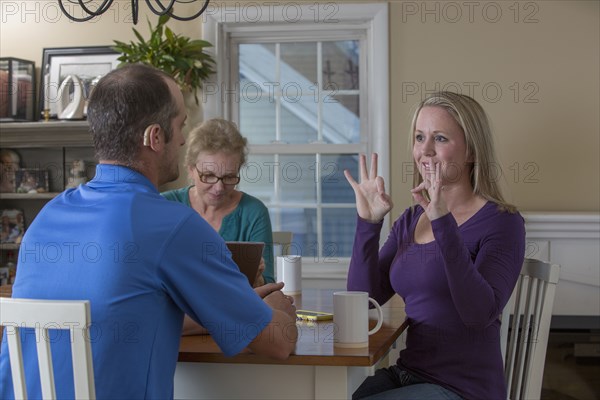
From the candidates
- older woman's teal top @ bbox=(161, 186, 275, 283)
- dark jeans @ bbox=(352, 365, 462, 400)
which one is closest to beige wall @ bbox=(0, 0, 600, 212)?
older woman's teal top @ bbox=(161, 186, 275, 283)

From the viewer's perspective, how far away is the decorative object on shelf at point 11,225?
4938 mm

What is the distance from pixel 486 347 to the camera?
90.1 inches

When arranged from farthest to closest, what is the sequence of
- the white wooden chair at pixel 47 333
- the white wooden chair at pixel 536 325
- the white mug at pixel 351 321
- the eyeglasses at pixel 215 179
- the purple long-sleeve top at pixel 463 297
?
the eyeglasses at pixel 215 179 → the white wooden chair at pixel 536 325 → the purple long-sleeve top at pixel 463 297 → the white mug at pixel 351 321 → the white wooden chair at pixel 47 333

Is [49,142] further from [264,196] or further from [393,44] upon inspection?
[393,44]

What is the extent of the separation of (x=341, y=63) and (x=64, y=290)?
3317 millimetres

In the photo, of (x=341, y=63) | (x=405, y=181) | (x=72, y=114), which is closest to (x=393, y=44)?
(x=341, y=63)

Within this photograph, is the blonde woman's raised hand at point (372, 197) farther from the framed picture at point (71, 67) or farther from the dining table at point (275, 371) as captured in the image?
the framed picture at point (71, 67)

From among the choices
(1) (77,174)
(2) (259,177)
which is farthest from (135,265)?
(1) (77,174)

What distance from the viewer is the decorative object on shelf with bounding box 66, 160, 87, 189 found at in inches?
190

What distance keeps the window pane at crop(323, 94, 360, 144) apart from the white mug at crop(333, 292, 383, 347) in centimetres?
289

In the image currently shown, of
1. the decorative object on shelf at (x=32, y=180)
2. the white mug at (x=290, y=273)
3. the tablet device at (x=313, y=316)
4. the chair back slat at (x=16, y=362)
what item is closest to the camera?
the chair back slat at (x=16, y=362)

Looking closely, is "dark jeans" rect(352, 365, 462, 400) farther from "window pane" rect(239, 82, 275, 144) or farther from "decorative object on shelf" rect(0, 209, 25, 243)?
"decorative object on shelf" rect(0, 209, 25, 243)

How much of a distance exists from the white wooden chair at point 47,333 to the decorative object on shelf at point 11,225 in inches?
137

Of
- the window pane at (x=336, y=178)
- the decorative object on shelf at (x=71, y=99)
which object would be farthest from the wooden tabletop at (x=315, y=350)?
the decorative object on shelf at (x=71, y=99)
